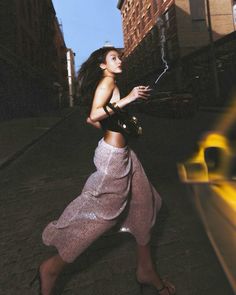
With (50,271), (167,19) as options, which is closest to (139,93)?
(50,271)

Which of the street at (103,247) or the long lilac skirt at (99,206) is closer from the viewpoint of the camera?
the long lilac skirt at (99,206)

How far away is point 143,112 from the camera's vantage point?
84.1 ft

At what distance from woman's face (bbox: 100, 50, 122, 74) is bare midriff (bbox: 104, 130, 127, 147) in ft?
1.46

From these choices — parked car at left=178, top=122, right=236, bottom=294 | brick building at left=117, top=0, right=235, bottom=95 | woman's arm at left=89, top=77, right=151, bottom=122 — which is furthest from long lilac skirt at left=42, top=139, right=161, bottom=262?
brick building at left=117, top=0, right=235, bottom=95

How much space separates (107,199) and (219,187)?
2.45 feet

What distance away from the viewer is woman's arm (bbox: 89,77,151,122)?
95.3 inches

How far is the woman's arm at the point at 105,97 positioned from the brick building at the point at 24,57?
73.6 ft

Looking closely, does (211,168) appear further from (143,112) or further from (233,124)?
(143,112)

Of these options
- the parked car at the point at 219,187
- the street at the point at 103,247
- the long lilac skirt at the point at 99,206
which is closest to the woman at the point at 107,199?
the long lilac skirt at the point at 99,206

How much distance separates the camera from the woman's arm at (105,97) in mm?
2422

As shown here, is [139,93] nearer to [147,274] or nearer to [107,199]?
[107,199]

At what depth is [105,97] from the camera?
8.20ft

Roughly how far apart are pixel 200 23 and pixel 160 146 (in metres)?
26.9

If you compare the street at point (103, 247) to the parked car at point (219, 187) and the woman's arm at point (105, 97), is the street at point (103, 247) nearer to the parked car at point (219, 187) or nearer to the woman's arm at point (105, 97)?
the parked car at point (219, 187)
